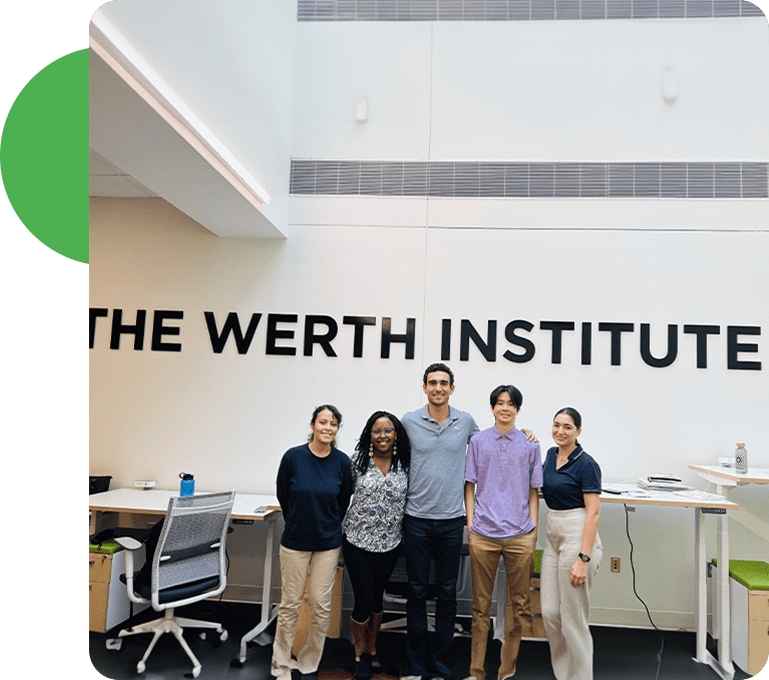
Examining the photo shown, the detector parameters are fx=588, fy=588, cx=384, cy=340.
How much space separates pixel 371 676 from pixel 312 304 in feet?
9.14

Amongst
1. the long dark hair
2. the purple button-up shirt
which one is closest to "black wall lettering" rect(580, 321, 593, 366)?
the purple button-up shirt

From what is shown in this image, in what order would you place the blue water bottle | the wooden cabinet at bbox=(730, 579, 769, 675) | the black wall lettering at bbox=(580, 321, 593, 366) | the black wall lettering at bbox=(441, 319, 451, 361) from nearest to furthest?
1. the wooden cabinet at bbox=(730, 579, 769, 675)
2. the blue water bottle
3. the black wall lettering at bbox=(580, 321, 593, 366)
4. the black wall lettering at bbox=(441, 319, 451, 361)

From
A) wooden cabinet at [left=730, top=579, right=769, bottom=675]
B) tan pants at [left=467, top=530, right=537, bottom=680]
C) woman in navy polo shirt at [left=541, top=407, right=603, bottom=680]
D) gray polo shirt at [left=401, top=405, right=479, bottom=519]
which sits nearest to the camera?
woman in navy polo shirt at [left=541, top=407, right=603, bottom=680]

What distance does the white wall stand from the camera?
464 centimetres

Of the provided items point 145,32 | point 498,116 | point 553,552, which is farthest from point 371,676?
point 498,116

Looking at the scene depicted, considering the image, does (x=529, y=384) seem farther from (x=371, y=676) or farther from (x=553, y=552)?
(x=371, y=676)

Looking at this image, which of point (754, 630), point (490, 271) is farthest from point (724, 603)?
point (490, 271)

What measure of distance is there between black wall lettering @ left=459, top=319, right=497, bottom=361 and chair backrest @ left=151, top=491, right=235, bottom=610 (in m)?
2.14

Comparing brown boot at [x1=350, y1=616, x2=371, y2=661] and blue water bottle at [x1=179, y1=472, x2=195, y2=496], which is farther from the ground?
blue water bottle at [x1=179, y1=472, x2=195, y2=496]

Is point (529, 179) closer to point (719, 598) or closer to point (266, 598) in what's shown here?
point (719, 598)

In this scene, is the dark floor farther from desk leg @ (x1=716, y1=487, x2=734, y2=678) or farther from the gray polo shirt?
the gray polo shirt

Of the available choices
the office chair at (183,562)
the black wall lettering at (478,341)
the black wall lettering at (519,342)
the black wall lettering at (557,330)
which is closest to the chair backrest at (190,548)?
the office chair at (183,562)

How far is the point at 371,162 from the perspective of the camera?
5074mm

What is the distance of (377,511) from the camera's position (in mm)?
3379
